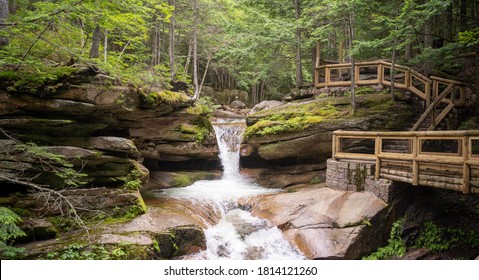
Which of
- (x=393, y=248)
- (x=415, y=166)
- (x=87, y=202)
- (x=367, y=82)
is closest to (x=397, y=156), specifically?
(x=415, y=166)

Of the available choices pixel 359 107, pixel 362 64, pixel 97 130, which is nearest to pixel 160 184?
pixel 97 130

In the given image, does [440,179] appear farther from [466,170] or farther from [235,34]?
[235,34]

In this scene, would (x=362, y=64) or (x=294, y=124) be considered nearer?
(x=294, y=124)

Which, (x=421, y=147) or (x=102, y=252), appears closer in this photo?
(x=102, y=252)

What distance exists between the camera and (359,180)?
25.1 ft

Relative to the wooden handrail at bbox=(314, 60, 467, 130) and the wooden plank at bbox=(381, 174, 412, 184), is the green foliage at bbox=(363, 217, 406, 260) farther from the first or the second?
the wooden handrail at bbox=(314, 60, 467, 130)

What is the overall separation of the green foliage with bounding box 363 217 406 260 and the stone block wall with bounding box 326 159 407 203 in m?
0.72

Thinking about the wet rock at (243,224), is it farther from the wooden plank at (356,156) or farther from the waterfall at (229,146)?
the waterfall at (229,146)

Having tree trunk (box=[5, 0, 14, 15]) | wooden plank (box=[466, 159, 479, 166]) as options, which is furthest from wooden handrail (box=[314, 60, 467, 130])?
tree trunk (box=[5, 0, 14, 15])

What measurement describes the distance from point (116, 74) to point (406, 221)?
25.8 feet

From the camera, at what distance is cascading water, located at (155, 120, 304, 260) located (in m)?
6.22

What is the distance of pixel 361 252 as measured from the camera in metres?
6.30

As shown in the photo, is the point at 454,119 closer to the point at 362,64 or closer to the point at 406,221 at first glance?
the point at 362,64

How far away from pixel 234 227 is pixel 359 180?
358cm
